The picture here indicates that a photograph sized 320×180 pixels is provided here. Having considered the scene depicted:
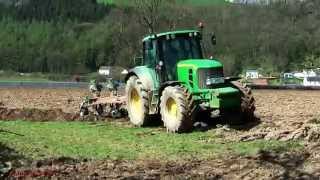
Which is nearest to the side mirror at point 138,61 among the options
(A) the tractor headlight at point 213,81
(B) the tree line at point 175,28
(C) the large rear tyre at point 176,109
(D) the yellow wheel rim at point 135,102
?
(D) the yellow wheel rim at point 135,102

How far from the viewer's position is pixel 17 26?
9738 cm

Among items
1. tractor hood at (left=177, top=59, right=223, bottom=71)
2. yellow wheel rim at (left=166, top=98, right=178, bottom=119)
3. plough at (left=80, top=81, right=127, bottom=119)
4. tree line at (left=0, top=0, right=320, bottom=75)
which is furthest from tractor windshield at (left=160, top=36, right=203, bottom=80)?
tree line at (left=0, top=0, right=320, bottom=75)

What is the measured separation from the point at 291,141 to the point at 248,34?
67023mm

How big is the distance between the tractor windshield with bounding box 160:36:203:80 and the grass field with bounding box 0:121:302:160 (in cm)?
180

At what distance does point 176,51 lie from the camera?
16.6m

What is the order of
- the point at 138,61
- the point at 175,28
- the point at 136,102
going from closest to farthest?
the point at 136,102
the point at 138,61
the point at 175,28

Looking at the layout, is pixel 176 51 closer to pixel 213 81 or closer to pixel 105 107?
pixel 213 81

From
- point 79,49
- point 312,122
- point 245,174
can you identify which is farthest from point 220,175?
point 79,49

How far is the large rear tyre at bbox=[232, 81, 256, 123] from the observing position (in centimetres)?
1545

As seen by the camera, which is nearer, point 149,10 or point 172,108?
point 172,108

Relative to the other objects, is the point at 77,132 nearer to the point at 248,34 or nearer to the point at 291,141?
the point at 291,141

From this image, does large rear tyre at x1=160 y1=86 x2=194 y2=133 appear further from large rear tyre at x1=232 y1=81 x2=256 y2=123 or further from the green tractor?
large rear tyre at x1=232 y1=81 x2=256 y2=123

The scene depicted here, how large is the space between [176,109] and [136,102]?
3058 millimetres

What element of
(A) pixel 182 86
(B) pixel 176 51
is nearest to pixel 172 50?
(B) pixel 176 51
